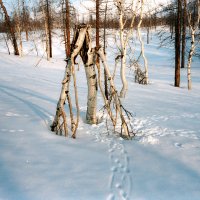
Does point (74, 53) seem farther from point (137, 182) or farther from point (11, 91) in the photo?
point (11, 91)

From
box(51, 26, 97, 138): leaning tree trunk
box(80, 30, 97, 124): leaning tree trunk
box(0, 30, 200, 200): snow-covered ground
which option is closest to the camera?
box(0, 30, 200, 200): snow-covered ground

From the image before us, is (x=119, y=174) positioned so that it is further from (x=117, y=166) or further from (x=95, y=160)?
(x=95, y=160)

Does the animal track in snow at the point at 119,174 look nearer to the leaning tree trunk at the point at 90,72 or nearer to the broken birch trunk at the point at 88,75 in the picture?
the broken birch trunk at the point at 88,75

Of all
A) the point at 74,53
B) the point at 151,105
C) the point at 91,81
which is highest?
the point at 74,53

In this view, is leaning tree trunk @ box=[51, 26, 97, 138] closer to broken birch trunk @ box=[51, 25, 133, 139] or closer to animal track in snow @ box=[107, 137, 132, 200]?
broken birch trunk @ box=[51, 25, 133, 139]

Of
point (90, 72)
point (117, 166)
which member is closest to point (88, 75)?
point (90, 72)

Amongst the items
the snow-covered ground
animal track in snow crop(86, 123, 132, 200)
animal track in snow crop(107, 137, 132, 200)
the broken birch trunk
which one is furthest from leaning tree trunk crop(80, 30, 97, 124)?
animal track in snow crop(107, 137, 132, 200)

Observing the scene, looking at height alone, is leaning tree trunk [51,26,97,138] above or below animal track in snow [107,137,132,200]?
above

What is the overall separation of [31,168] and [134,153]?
2.37 metres

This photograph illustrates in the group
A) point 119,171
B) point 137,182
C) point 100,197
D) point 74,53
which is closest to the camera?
point 100,197

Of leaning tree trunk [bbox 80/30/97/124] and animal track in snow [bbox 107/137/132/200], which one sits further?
leaning tree trunk [bbox 80/30/97/124]

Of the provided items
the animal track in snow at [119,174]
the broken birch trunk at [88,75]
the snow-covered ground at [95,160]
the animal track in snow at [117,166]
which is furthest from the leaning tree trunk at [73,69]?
the animal track in snow at [119,174]

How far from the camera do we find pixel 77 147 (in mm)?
5484

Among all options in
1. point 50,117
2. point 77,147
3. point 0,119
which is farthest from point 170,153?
point 0,119
